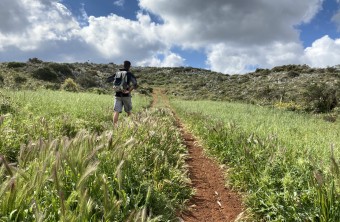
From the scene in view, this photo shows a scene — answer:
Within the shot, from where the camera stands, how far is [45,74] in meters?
46.3

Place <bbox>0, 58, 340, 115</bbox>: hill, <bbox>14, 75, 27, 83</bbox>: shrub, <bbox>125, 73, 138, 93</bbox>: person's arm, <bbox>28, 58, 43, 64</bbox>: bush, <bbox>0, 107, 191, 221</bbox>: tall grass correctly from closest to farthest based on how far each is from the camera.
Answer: <bbox>0, 107, 191, 221</bbox>: tall grass < <bbox>125, 73, 138, 93</bbox>: person's arm < <bbox>0, 58, 340, 115</bbox>: hill < <bbox>14, 75, 27, 83</bbox>: shrub < <bbox>28, 58, 43, 64</bbox>: bush

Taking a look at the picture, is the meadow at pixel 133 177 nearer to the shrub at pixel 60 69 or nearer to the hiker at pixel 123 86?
the hiker at pixel 123 86

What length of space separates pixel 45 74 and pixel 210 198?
4399 cm

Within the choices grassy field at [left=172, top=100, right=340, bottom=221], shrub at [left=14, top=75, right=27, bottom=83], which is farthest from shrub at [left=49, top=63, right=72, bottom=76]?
grassy field at [left=172, top=100, right=340, bottom=221]

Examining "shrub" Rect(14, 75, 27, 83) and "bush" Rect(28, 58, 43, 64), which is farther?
"bush" Rect(28, 58, 43, 64)

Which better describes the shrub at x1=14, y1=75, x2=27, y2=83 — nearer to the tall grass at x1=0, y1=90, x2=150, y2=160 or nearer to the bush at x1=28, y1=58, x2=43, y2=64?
the bush at x1=28, y1=58, x2=43, y2=64

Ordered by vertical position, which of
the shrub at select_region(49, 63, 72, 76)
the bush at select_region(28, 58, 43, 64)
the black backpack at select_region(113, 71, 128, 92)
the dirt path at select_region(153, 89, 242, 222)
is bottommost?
the dirt path at select_region(153, 89, 242, 222)

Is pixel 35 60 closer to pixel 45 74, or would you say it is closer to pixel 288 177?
pixel 45 74

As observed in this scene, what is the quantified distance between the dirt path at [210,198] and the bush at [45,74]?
40.6m

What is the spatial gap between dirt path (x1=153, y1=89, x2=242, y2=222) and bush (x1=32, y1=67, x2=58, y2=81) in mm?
40600

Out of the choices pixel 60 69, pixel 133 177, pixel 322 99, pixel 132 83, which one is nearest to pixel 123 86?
pixel 132 83

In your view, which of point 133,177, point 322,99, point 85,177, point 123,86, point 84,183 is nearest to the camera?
point 85,177

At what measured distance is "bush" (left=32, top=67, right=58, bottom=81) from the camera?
149 feet

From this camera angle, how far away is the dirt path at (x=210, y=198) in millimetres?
5312
